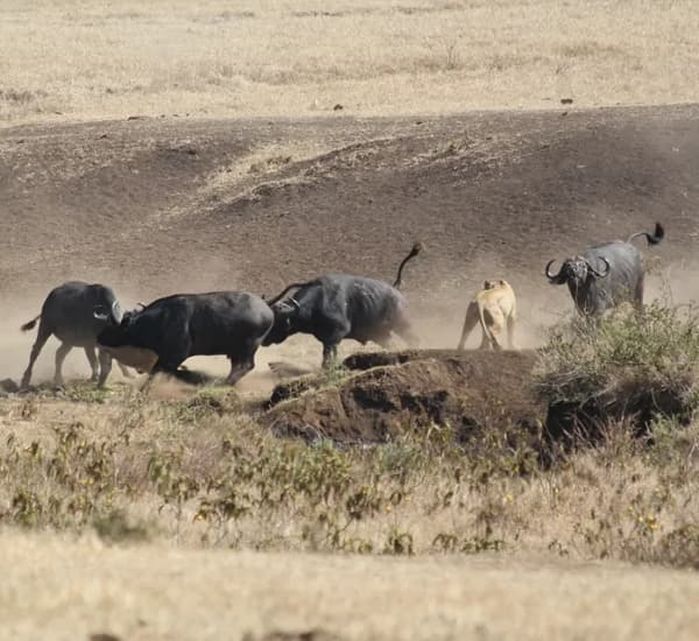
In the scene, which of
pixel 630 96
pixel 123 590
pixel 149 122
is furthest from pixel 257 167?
pixel 123 590

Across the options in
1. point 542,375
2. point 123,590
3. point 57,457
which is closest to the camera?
point 123,590

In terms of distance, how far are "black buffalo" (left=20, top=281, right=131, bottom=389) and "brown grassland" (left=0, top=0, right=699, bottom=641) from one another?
79cm

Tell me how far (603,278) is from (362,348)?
135 inches

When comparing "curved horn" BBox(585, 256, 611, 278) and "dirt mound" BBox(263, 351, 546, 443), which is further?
"curved horn" BBox(585, 256, 611, 278)

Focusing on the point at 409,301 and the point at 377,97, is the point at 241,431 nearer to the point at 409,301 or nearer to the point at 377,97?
the point at 409,301

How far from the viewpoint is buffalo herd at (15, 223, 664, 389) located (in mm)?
22109

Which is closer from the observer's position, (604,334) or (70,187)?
(604,334)

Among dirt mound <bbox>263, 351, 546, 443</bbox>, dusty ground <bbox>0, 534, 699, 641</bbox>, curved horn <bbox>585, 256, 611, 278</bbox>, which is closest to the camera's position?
dusty ground <bbox>0, 534, 699, 641</bbox>

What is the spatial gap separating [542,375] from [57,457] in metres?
5.31

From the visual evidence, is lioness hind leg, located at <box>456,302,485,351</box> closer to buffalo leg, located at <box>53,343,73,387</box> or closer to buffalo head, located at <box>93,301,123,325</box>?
buffalo head, located at <box>93,301,123,325</box>

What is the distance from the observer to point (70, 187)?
36.2m

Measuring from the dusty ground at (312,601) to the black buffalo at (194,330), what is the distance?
11785mm

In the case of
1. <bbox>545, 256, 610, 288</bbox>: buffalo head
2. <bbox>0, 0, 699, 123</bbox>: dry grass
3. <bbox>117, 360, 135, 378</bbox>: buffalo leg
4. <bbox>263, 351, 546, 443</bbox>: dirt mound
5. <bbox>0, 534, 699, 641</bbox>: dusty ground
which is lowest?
<bbox>117, 360, 135, 378</bbox>: buffalo leg

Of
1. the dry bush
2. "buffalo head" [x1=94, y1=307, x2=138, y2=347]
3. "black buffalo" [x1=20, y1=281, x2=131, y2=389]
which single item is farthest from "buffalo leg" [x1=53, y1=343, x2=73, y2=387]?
the dry bush
